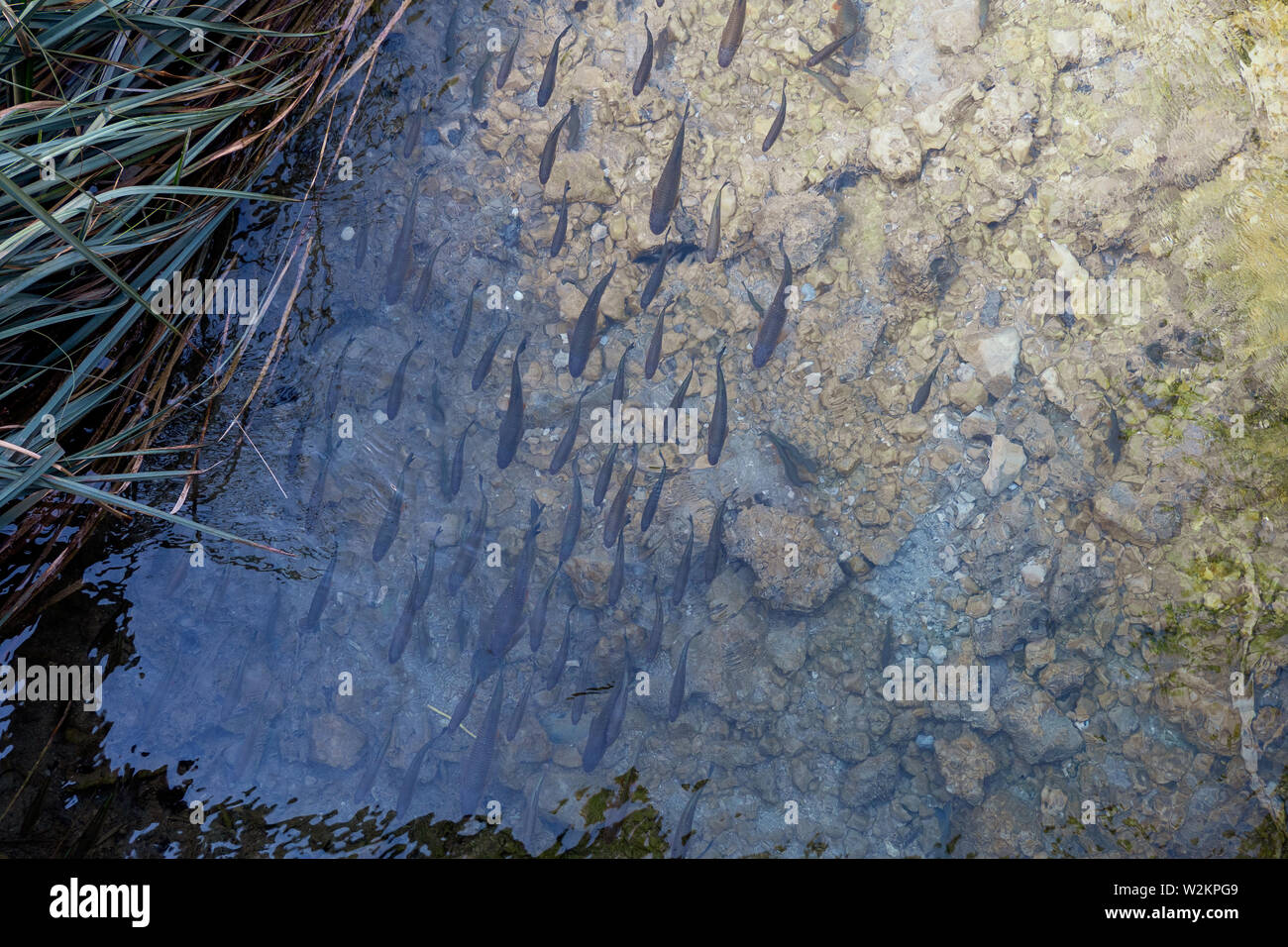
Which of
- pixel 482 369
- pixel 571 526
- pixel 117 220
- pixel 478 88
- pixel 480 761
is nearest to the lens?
pixel 117 220

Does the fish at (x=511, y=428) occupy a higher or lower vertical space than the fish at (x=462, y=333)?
lower

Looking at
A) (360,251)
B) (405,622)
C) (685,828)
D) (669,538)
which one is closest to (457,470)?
(405,622)

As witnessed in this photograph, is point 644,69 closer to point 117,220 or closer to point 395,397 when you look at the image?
point 395,397

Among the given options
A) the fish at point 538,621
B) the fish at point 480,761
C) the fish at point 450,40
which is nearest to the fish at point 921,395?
the fish at point 538,621

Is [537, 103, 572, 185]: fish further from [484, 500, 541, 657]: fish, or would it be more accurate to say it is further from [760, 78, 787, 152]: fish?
[484, 500, 541, 657]: fish

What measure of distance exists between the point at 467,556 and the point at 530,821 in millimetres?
928

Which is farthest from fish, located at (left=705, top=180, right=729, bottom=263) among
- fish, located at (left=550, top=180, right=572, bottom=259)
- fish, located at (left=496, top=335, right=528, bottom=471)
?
fish, located at (left=496, top=335, right=528, bottom=471)

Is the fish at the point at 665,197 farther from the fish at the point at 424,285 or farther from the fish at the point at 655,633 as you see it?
the fish at the point at 655,633

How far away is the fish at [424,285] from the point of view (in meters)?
2.71

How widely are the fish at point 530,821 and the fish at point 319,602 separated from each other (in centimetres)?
95

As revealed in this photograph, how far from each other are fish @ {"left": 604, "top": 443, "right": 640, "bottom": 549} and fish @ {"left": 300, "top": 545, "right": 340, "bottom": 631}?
992mm

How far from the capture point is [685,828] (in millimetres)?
2365

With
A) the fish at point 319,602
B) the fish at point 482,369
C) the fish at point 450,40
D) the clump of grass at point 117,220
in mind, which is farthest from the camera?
the fish at point 450,40

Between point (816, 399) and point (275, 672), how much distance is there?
7.27 ft
